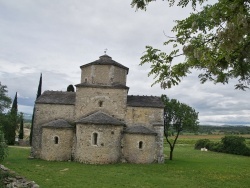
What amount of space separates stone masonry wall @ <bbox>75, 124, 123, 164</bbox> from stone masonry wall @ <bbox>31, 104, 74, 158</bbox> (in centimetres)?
305

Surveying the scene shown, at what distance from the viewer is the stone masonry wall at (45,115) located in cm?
2770

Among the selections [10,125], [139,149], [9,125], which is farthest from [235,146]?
[9,125]

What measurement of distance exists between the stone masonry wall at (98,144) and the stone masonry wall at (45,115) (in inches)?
120

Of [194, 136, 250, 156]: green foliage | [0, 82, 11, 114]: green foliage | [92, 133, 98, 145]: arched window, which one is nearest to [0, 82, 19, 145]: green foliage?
[0, 82, 11, 114]: green foliage

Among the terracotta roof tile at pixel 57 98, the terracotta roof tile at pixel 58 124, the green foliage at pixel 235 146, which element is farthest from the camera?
the green foliage at pixel 235 146

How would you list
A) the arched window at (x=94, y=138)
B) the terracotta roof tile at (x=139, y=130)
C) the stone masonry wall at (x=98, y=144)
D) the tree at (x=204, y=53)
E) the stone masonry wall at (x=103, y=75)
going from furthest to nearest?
the stone masonry wall at (x=103, y=75), the terracotta roof tile at (x=139, y=130), the arched window at (x=94, y=138), the stone masonry wall at (x=98, y=144), the tree at (x=204, y=53)

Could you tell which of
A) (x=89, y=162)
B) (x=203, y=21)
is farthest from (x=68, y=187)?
(x=203, y=21)

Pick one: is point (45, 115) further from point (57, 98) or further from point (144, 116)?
point (144, 116)

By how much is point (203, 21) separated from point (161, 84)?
6.30 ft

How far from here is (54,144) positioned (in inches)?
1018

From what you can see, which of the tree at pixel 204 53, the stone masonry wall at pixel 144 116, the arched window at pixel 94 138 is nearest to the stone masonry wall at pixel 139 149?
the stone masonry wall at pixel 144 116

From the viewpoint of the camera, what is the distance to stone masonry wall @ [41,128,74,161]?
84.7 feet

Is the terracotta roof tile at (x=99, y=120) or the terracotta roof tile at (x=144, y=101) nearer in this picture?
the terracotta roof tile at (x=99, y=120)

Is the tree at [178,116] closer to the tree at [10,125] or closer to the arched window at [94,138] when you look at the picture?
the arched window at [94,138]
